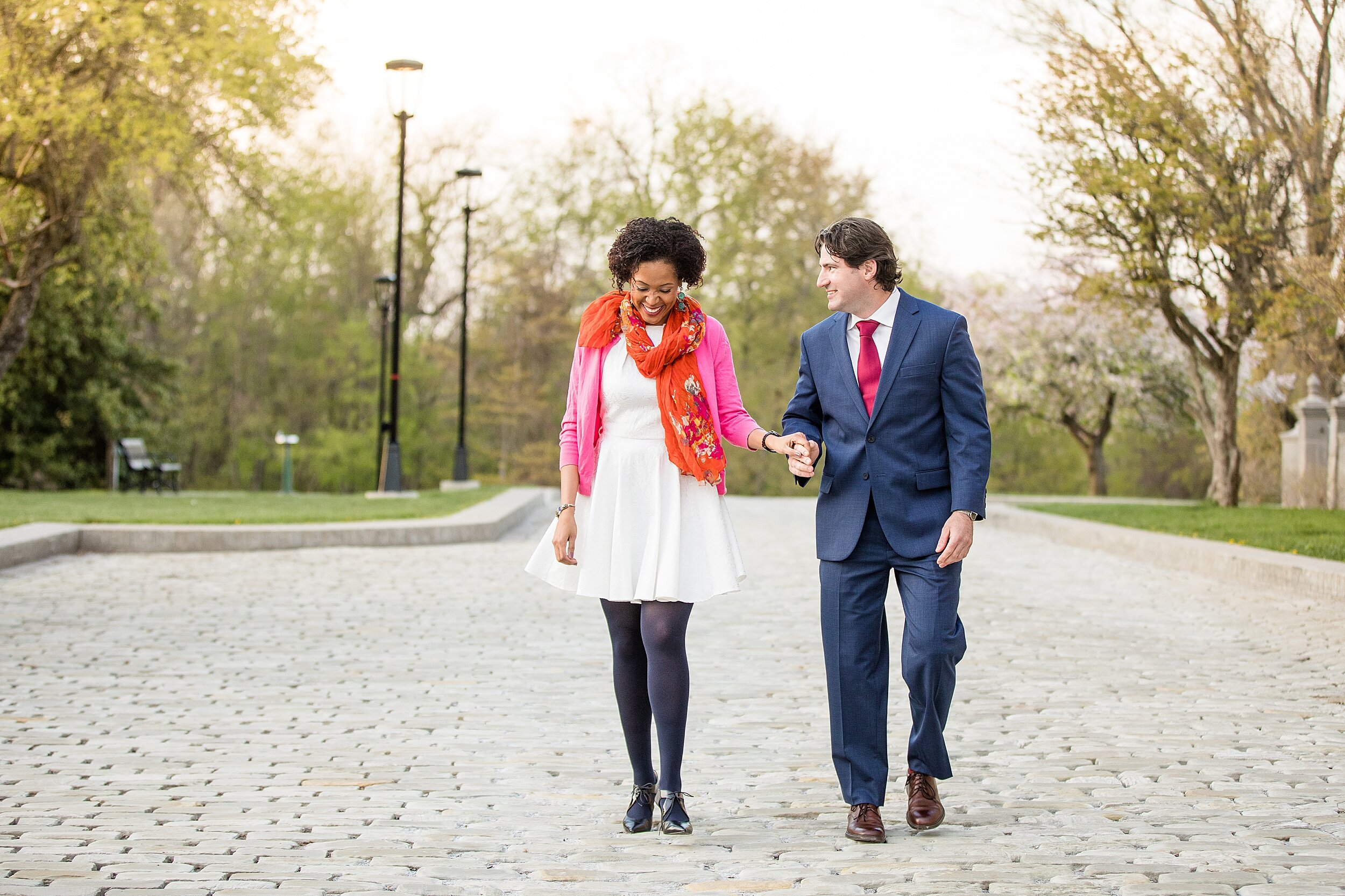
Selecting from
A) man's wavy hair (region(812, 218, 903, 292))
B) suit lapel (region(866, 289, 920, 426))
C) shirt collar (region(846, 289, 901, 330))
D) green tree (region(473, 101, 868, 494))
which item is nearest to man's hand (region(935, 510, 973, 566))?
suit lapel (region(866, 289, 920, 426))

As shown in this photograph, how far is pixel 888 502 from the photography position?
4262mm

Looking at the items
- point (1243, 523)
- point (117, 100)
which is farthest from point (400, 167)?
point (1243, 523)

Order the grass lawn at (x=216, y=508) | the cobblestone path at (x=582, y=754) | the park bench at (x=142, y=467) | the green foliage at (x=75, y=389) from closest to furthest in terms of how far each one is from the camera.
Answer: the cobblestone path at (x=582, y=754) → the grass lawn at (x=216, y=508) → the park bench at (x=142, y=467) → the green foliage at (x=75, y=389)

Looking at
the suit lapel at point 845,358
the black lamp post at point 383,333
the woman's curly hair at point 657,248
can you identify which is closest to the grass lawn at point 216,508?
the black lamp post at point 383,333

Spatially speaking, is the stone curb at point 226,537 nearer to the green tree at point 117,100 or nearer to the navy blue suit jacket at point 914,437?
the green tree at point 117,100

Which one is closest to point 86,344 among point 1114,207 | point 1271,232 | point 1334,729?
point 1114,207

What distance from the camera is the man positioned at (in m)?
4.22

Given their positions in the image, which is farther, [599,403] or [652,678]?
[599,403]

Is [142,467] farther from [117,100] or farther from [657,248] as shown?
[657,248]

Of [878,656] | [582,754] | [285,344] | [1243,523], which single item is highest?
[285,344]

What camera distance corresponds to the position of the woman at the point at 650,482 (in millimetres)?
4262

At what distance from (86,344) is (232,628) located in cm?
2421

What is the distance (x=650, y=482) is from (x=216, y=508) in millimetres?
16610

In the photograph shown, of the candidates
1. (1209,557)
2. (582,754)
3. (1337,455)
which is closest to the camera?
(582,754)
